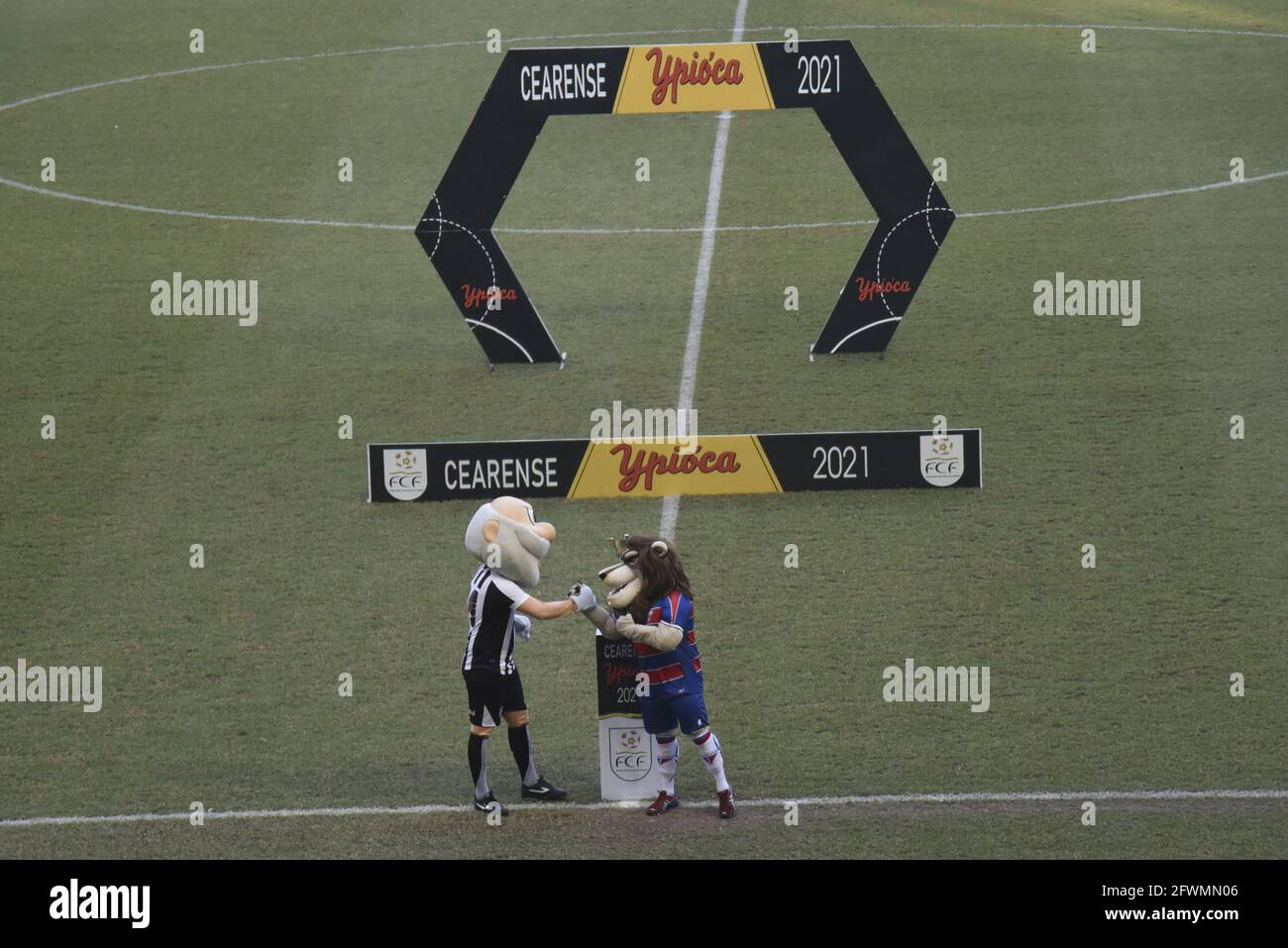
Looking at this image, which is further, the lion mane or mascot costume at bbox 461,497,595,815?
mascot costume at bbox 461,497,595,815

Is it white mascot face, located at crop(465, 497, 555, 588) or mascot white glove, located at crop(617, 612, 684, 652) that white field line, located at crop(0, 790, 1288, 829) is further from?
white mascot face, located at crop(465, 497, 555, 588)

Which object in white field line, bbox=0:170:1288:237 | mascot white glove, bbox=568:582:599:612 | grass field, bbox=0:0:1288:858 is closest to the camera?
mascot white glove, bbox=568:582:599:612

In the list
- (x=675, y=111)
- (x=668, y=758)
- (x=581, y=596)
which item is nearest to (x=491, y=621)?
(x=581, y=596)

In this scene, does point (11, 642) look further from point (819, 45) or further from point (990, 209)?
point (990, 209)

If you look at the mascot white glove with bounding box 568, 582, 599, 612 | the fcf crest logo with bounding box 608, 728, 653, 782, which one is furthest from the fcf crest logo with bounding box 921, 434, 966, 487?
the mascot white glove with bounding box 568, 582, 599, 612

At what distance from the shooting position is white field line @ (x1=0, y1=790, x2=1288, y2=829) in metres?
10.4

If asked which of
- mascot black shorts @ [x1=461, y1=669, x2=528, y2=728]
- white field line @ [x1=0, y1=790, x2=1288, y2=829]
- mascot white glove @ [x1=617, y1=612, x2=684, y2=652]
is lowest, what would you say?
white field line @ [x1=0, y1=790, x2=1288, y2=829]

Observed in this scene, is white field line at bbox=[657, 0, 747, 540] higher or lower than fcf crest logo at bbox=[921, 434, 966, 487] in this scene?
higher

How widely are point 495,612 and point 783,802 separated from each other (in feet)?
6.53

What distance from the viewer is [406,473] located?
1514cm

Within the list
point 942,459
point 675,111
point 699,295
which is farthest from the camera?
point 699,295

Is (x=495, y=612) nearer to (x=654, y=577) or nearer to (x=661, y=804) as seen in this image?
(x=654, y=577)

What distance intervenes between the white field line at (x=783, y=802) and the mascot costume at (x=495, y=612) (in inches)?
16.5
